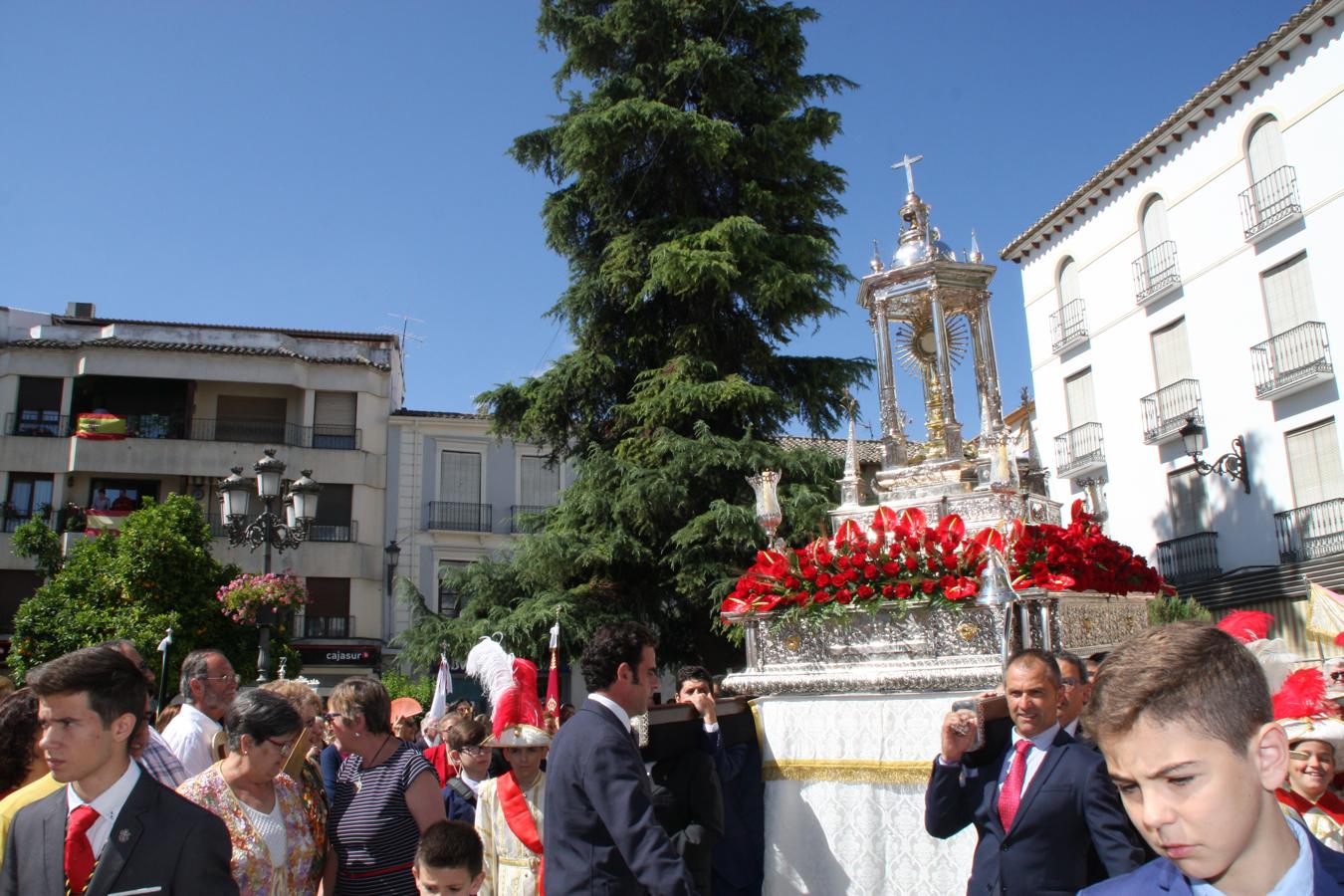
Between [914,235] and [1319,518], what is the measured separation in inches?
464

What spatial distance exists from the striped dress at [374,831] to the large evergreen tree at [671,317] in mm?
8374

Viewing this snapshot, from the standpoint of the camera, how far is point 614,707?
156 inches

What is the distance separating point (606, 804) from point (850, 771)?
7.68ft

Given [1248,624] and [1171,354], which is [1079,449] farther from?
[1248,624]

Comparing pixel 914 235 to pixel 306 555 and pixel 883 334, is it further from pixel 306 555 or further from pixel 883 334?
pixel 306 555

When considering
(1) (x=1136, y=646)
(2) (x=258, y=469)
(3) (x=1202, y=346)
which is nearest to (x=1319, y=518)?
(3) (x=1202, y=346)

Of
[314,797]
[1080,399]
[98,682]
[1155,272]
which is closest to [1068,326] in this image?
[1080,399]

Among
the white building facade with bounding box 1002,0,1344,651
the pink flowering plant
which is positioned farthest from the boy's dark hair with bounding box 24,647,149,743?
the white building facade with bounding box 1002,0,1344,651

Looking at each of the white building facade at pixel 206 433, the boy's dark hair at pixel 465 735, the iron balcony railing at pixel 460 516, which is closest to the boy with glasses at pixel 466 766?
the boy's dark hair at pixel 465 735

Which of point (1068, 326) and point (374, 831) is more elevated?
point (1068, 326)

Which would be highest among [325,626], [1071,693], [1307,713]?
[325,626]

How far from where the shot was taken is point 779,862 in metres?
5.66

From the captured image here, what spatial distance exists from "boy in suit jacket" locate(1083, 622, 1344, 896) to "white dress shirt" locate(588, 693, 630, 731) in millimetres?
2295

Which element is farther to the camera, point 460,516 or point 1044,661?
point 460,516
